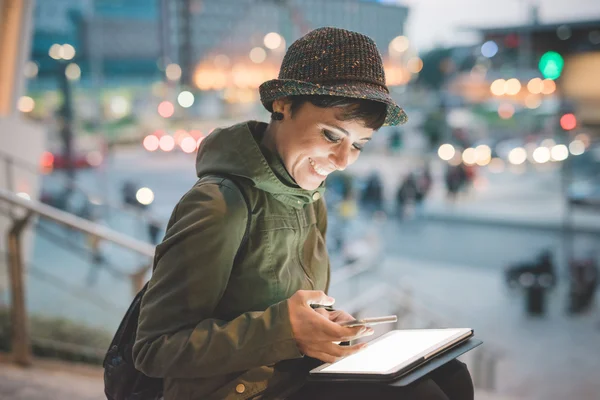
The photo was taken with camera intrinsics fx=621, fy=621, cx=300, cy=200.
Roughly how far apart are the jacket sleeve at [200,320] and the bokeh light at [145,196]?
25.3ft

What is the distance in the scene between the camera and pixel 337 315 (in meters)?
1.04

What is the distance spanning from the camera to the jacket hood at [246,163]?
1059 millimetres

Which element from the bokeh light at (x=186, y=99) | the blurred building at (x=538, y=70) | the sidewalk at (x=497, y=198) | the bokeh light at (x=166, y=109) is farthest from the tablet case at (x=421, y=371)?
the sidewalk at (x=497, y=198)

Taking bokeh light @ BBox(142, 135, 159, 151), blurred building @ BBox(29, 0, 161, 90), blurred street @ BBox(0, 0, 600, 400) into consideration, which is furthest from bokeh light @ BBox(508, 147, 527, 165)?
blurred building @ BBox(29, 0, 161, 90)

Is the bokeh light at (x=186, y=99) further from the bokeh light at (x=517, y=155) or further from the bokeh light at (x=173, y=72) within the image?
the bokeh light at (x=517, y=155)

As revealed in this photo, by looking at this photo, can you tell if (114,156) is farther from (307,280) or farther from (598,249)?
(307,280)

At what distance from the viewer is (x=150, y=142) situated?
8.48 m

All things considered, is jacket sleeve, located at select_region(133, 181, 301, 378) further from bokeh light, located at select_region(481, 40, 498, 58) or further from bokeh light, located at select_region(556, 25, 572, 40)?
bokeh light, located at select_region(481, 40, 498, 58)

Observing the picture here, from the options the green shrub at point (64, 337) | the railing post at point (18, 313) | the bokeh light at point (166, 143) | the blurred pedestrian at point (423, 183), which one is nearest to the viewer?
the railing post at point (18, 313)

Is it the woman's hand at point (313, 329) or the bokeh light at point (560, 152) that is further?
the bokeh light at point (560, 152)

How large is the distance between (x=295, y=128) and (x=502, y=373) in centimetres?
487

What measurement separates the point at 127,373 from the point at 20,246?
188 cm

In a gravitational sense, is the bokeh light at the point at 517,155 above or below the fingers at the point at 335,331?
below

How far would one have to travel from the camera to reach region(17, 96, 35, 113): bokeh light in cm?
589
